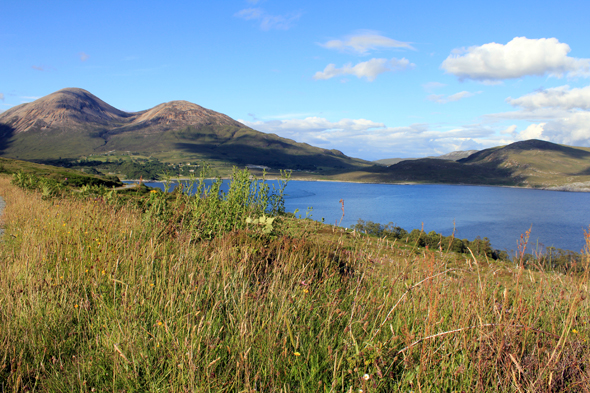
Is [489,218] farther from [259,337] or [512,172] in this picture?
[512,172]

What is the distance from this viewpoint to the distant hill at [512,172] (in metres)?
145

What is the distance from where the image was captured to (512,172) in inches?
6462

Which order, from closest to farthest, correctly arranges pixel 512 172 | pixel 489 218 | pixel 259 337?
pixel 259 337 → pixel 489 218 → pixel 512 172

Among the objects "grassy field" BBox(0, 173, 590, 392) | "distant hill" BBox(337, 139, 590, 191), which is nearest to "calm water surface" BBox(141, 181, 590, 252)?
"grassy field" BBox(0, 173, 590, 392)

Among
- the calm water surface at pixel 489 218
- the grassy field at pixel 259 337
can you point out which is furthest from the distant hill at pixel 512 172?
the grassy field at pixel 259 337

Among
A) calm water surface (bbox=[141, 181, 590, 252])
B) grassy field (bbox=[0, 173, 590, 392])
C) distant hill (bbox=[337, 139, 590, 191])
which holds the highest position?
distant hill (bbox=[337, 139, 590, 191])

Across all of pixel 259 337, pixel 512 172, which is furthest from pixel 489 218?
pixel 512 172

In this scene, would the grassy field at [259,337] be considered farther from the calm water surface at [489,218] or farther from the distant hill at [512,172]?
the distant hill at [512,172]

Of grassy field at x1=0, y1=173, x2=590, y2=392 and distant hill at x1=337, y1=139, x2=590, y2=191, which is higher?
distant hill at x1=337, y1=139, x2=590, y2=191

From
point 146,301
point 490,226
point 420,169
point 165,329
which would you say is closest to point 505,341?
point 165,329

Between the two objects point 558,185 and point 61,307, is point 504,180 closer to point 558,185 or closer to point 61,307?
point 558,185

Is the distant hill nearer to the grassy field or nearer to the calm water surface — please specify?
the calm water surface

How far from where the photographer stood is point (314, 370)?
1915 mm

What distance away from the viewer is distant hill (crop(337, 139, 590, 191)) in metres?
145
